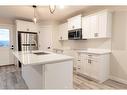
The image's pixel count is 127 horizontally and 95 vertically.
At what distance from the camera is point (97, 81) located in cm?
318

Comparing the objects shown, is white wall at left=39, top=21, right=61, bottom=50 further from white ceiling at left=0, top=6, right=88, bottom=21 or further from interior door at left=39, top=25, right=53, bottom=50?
white ceiling at left=0, top=6, right=88, bottom=21

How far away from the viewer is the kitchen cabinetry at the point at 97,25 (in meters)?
3.26

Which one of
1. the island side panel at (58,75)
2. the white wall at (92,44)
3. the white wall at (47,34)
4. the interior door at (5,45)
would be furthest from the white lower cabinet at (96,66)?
the interior door at (5,45)

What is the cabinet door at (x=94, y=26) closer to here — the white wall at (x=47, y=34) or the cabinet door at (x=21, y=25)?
the white wall at (x=47, y=34)

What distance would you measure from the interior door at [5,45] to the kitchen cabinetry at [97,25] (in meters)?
3.81

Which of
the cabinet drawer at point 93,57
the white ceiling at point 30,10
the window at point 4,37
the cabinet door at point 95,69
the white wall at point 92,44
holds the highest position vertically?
the white ceiling at point 30,10

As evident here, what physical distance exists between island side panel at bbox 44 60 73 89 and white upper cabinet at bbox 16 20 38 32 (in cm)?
388

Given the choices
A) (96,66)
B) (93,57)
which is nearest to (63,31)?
(93,57)

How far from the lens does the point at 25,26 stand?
214 inches

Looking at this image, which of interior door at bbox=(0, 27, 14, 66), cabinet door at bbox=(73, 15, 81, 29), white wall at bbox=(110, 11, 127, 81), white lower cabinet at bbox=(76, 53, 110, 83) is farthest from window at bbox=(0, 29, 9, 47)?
white wall at bbox=(110, 11, 127, 81)

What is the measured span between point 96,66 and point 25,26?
3.99 m

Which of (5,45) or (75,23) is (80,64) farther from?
(5,45)

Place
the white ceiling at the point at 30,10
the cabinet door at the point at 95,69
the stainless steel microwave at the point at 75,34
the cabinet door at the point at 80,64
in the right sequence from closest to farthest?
the cabinet door at the point at 95,69, the cabinet door at the point at 80,64, the white ceiling at the point at 30,10, the stainless steel microwave at the point at 75,34

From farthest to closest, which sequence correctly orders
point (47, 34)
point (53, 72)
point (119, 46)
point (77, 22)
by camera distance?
point (47, 34)
point (77, 22)
point (119, 46)
point (53, 72)
